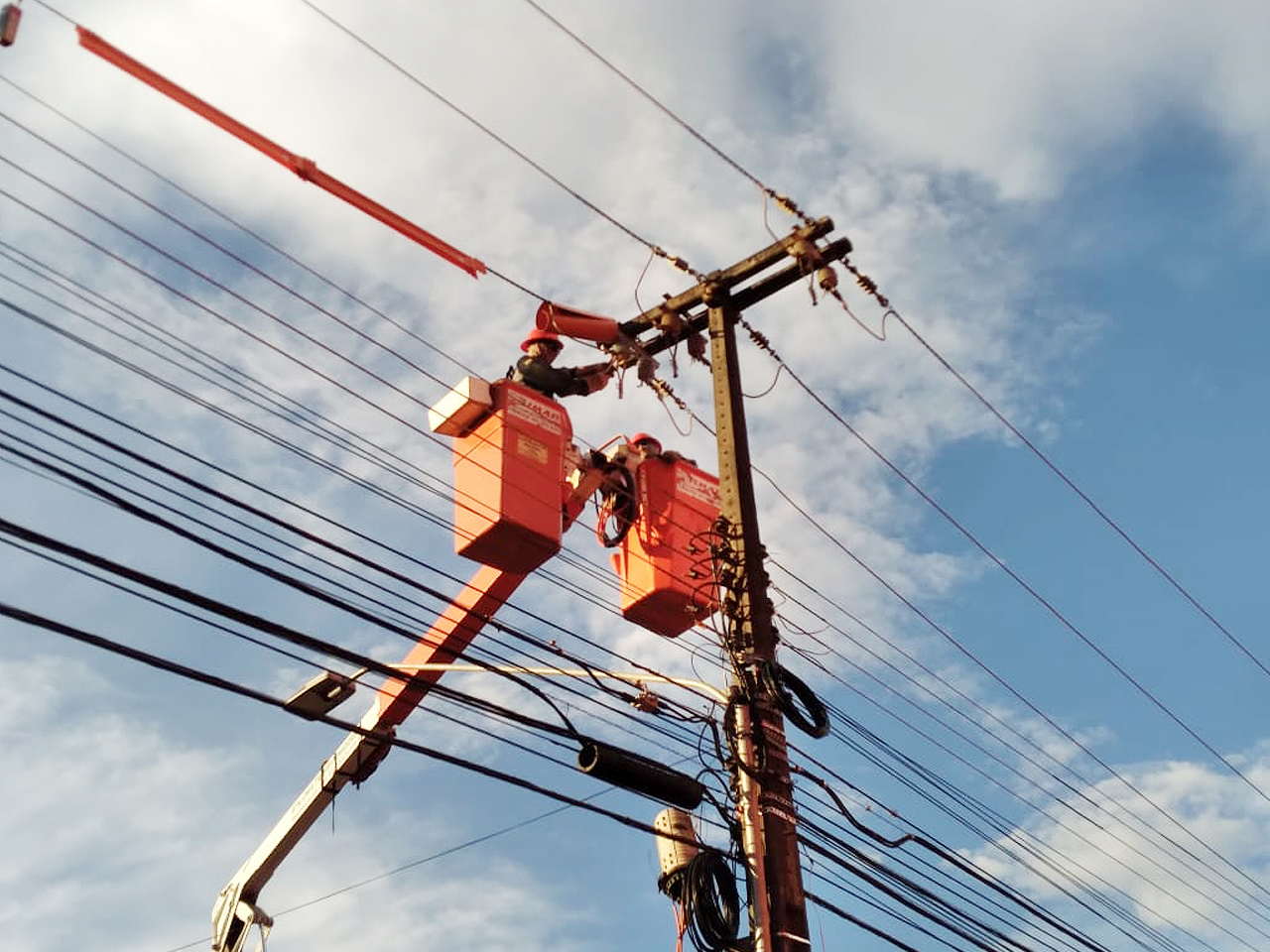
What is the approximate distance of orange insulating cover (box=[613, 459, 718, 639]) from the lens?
12.4 metres

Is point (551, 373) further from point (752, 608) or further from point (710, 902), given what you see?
point (710, 902)

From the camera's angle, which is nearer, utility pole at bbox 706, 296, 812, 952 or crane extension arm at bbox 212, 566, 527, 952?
utility pole at bbox 706, 296, 812, 952

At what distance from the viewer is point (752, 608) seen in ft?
38.4

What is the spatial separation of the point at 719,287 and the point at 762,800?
18.3 ft

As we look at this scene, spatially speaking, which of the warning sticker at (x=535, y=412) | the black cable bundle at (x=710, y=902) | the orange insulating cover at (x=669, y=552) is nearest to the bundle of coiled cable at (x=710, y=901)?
the black cable bundle at (x=710, y=902)

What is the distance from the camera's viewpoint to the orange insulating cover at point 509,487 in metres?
11.3

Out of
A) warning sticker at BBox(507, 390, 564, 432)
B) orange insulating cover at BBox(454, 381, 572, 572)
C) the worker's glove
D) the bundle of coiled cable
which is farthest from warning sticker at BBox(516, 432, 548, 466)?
the bundle of coiled cable

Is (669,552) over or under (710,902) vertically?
over

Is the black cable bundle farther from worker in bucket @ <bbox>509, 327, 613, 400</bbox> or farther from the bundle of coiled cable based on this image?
worker in bucket @ <bbox>509, 327, 613, 400</bbox>

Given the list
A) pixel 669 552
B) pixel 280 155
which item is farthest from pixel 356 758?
pixel 280 155

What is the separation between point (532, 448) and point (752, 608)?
2.52 m

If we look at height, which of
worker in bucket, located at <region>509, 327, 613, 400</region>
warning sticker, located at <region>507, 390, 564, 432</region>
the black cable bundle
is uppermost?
worker in bucket, located at <region>509, 327, 613, 400</region>

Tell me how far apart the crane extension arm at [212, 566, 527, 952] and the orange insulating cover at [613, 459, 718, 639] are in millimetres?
1258

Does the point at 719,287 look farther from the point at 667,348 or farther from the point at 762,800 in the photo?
the point at 762,800
